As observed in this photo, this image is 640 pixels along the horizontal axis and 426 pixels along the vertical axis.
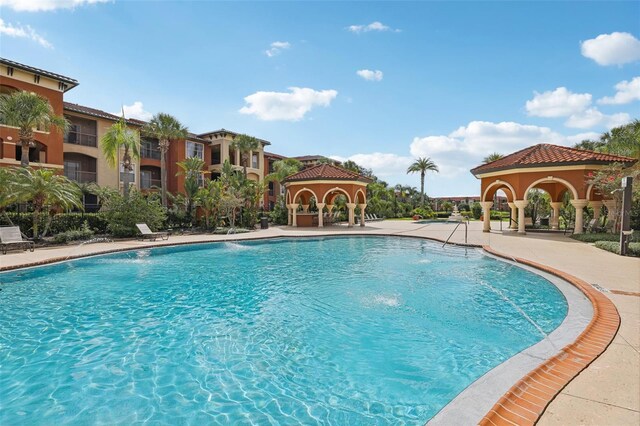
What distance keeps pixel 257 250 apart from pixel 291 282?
278 inches

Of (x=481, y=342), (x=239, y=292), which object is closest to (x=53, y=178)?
(x=239, y=292)

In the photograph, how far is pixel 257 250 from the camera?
52.9ft

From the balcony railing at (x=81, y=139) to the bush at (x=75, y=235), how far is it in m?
12.8

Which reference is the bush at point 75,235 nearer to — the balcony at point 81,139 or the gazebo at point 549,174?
the balcony at point 81,139

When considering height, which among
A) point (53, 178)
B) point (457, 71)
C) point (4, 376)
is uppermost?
point (457, 71)

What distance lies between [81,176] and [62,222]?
40.5 ft

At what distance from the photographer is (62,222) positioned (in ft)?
58.1

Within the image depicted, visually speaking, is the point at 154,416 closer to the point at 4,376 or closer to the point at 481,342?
the point at 4,376

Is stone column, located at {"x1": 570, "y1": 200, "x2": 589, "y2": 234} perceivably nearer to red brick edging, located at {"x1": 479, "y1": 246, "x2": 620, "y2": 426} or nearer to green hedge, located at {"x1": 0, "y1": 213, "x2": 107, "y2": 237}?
red brick edging, located at {"x1": 479, "y1": 246, "x2": 620, "y2": 426}

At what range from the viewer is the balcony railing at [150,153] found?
3180 centimetres

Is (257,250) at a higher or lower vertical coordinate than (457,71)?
lower

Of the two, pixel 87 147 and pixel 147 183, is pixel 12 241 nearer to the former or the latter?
pixel 87 147

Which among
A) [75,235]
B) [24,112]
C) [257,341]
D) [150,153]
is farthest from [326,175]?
[257,341]

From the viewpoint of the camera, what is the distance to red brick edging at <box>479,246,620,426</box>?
2840 millimetres
